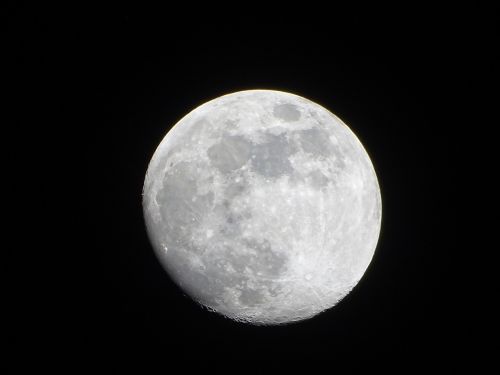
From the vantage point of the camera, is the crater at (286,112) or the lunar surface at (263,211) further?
the crater at (286,112)

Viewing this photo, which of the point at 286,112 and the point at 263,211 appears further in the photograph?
Result: the point at 286,112

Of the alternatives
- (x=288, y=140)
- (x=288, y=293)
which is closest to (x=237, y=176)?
(x=288, y=140)

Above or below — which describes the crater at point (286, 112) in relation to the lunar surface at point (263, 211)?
above

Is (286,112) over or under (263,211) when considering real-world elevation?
over

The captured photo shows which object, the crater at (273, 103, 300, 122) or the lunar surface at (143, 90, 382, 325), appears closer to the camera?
the lunar surface at (143, 90, 382, 325)

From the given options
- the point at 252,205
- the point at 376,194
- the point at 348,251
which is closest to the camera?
the point at 252,205

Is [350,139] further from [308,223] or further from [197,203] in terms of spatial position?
[197,203]
